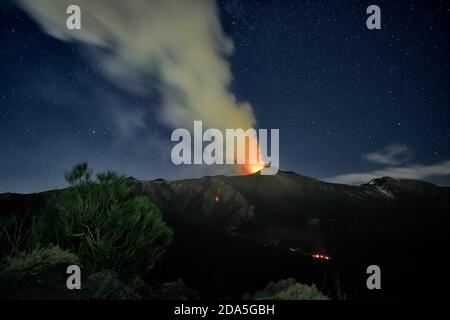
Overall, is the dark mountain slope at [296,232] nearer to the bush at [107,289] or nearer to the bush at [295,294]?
the bush at [295,294]

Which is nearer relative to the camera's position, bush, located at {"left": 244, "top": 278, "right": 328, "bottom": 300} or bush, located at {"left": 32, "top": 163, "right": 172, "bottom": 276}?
bush, located at {"left": 244, "top": 278, "right": 328, "bottom": 300}

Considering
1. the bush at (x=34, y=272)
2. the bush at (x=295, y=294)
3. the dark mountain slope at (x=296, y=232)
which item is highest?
the bush at (x=34, y=272)

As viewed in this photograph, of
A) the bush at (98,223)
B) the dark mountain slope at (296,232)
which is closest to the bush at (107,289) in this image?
the bush at (98,223)

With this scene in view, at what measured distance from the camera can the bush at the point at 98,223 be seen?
11594 millimetres

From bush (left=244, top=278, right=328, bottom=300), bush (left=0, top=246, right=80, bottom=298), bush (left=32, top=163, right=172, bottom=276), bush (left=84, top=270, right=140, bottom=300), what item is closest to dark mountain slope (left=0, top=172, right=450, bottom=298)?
bush (left=32, top=163, right=172, bottom=276)

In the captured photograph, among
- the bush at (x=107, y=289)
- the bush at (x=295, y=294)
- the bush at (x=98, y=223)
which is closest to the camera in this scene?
the bush at (x=295, y=294)

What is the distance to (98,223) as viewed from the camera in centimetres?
1192

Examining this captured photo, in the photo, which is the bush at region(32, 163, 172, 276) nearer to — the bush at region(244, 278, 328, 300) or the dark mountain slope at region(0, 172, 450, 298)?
the bush at region(244, 278, 328, 300)

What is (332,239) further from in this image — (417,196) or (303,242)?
(417,196)

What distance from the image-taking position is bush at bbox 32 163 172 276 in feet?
38.0

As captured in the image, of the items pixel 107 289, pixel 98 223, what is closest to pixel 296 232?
Answer: pixel 98 223
